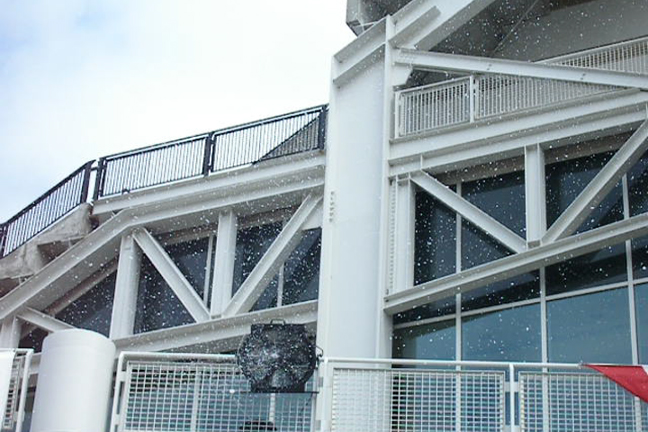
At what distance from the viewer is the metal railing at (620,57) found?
58.9 ft

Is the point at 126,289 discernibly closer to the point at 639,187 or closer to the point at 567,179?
the point at 567,179

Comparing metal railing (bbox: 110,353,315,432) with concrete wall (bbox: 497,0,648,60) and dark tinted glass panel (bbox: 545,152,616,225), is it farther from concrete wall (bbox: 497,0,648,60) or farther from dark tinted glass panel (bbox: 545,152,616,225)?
concrete wall (bbox: 497,0,648,60)

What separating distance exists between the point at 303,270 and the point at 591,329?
20.2 ft

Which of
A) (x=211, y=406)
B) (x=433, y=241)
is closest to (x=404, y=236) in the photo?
(x=433, y=241)

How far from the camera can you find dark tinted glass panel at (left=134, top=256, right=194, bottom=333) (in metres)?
21.8

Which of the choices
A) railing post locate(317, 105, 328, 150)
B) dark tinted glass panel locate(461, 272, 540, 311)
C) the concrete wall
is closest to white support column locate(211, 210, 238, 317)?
railing post locate(317, 105, 328, 150)

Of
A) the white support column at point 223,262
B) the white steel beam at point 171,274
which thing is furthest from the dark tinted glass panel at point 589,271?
the white steel beam at point 171,274

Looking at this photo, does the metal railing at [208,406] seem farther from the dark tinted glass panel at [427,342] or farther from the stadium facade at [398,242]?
the dark tinted glass panel at [427,342]

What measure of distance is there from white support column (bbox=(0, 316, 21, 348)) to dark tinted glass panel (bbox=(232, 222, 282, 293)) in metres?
5.08

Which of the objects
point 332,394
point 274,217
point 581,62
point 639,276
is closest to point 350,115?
point 274,217

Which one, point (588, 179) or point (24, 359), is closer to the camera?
point (24, 359)

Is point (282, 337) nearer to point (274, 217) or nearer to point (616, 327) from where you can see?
point (616, 327)

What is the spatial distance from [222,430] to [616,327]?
242 inches

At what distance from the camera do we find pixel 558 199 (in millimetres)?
17516
